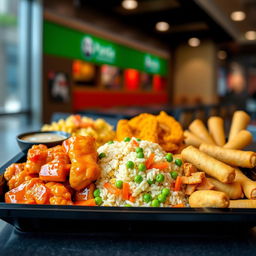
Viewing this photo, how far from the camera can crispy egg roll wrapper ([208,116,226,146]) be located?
116cm

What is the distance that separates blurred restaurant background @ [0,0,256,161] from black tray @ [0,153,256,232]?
1207 mm

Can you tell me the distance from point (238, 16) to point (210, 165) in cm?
683

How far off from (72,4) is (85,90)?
1.65 meters

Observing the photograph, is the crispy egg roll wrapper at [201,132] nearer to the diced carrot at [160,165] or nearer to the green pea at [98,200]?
the diced carrot at [160,165]

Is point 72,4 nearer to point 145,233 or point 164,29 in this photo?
point 164,29

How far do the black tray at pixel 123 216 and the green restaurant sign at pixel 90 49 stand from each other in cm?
465

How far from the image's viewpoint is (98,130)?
175cm

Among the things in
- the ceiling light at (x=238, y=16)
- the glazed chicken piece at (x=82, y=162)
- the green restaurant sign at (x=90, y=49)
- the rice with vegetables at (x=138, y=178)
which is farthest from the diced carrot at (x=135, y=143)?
the ceiling light at (x=238, y=16)

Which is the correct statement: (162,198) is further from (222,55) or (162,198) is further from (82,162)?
(222,55)

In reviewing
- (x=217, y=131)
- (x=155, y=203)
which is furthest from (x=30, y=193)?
(x=217, y=131)

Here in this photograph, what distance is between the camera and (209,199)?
2.29 feet

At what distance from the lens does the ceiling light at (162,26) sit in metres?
7.44

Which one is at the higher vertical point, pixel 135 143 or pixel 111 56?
pixel 111 56

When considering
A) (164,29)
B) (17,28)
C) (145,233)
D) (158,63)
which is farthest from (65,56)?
(145,233)
